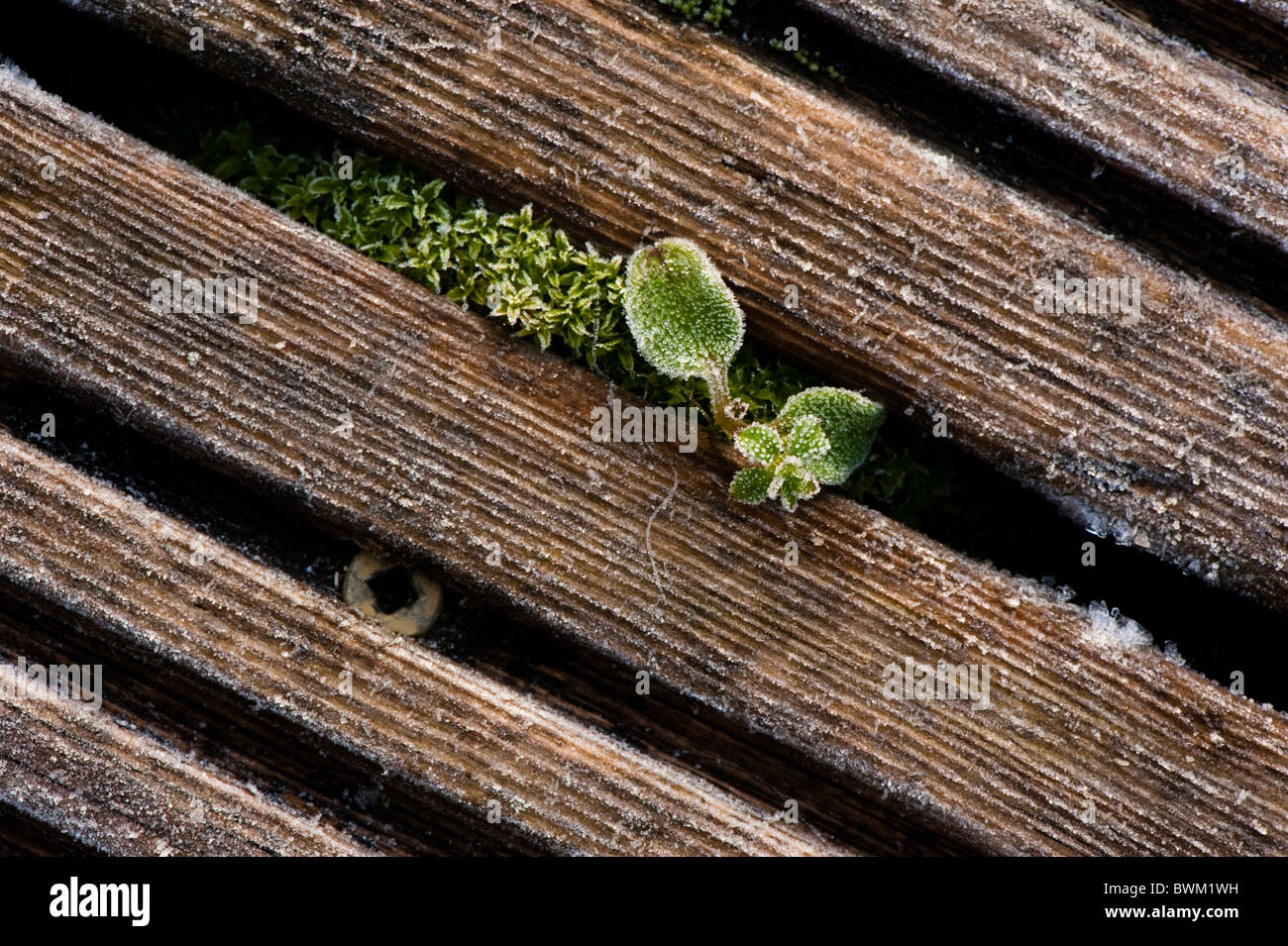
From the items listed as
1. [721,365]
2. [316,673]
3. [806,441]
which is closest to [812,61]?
[721,365]

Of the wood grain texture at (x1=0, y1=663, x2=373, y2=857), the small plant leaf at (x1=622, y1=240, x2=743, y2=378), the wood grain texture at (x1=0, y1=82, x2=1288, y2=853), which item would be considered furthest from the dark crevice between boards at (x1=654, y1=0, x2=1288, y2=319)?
the wood grain texture at (x1=0, y1=663, x2=373, y2=857)

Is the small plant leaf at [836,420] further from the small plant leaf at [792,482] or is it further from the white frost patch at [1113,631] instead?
the white frost patch at [1113,631]

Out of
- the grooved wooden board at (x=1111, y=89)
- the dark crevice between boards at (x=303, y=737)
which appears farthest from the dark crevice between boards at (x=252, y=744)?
the grooved wooden board at (x=1111, y=89)

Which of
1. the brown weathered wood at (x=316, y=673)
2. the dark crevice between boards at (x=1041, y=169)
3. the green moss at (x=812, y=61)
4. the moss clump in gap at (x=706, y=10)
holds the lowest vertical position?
the brown weathered wood at (x=316, y=673)

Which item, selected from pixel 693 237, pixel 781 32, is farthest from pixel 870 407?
pixel 781 32

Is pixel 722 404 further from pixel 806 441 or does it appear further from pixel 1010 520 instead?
pixel 1010 520
